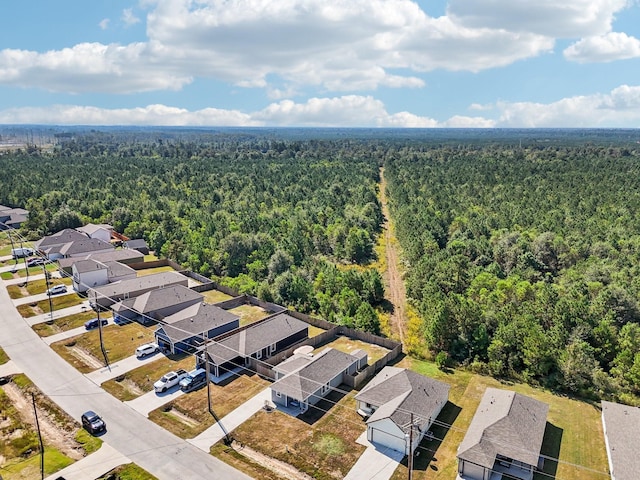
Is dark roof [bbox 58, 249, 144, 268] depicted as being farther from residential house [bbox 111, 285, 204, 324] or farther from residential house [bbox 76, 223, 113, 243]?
residential house [bbox 111, 285, 204, 324]

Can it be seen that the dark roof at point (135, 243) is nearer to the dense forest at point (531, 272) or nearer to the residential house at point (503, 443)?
the dense forest at point (531, 272)

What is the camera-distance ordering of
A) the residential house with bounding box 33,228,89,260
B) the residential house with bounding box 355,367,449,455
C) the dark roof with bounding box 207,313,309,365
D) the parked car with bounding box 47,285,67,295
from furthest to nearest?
1. the residential house with bounding box 33,228,89,260
2. the parked car with bounding box 47,285,67,295
3. the dark roof with bounding box 207,313,309,365
4. the residential house with bounding box 355,367,449,455

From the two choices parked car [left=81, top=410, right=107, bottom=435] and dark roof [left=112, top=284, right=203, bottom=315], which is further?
dark roof [left=112, top=284, right=203, bottom=315]

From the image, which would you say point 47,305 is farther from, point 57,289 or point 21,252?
point 21,252

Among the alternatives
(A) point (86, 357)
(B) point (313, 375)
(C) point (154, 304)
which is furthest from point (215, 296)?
(B) point (313, 375)

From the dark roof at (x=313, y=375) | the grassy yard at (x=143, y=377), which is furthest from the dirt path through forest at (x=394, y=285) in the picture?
the grassy yard at (x=143, y=377)

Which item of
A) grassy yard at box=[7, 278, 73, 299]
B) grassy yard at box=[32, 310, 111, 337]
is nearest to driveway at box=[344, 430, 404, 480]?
grassy yard at box=[32, 310, 111, 337]

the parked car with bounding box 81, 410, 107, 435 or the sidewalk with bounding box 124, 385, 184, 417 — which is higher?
the parked car with bounding box 81, 410, 107, 435
